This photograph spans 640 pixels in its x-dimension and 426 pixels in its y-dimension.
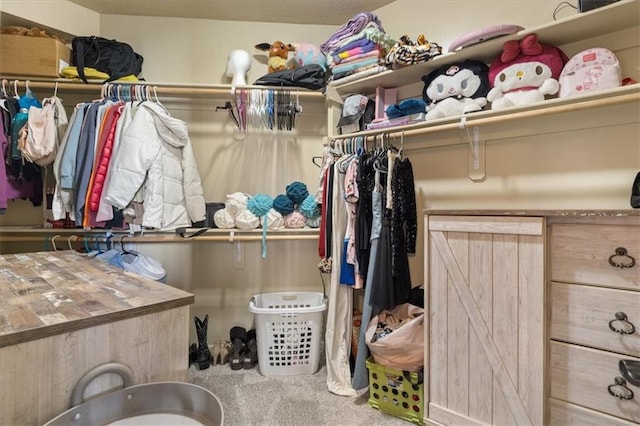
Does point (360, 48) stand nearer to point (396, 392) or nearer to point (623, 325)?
point (623, 325)

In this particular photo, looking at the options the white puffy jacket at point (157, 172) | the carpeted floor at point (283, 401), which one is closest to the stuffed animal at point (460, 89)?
the white puffy jacket at point (157, 172)

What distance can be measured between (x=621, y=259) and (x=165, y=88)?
2.47m

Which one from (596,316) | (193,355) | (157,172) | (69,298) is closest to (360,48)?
(157,172)

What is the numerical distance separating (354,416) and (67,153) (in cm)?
216

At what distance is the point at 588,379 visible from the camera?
1.13 metres

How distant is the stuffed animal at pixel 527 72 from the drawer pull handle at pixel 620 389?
1114 millimetres

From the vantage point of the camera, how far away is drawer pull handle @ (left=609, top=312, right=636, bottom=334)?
1.06m

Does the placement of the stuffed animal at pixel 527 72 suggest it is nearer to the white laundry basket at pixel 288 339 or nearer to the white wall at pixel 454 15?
the white wall at pixel 454 15

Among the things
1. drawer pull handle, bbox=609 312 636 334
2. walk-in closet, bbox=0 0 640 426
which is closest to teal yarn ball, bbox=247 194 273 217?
walk-in closet, bbox=0 0 640 426

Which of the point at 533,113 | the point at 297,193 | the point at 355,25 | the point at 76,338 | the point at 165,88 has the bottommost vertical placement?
the point at 76,338

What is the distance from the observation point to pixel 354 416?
1.65 metres

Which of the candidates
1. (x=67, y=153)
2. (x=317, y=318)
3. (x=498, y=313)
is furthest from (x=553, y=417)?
(x=67, y=153)

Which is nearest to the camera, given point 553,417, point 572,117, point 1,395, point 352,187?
point 1,395

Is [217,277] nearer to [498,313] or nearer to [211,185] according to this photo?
[211,185]
